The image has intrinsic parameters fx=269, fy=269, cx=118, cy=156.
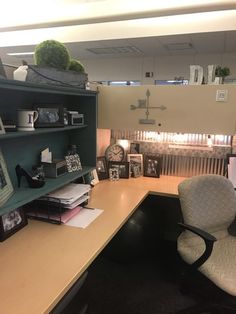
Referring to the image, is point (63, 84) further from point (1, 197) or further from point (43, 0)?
point (43, 0)

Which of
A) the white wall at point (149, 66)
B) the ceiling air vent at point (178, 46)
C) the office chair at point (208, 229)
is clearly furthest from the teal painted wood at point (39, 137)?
the white wall at point (149, 66)

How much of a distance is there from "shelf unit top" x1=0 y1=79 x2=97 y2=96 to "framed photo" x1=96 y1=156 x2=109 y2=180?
725 mm

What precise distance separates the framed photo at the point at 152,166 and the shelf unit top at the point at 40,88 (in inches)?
38.4

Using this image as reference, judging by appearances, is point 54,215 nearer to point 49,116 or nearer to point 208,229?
point 49,116

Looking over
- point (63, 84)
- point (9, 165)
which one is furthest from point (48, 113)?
point (9, 165)

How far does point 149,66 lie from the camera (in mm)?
6785

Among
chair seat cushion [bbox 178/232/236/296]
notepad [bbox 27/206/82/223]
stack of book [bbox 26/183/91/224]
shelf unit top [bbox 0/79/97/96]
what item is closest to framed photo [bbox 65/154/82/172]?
stack of book [bbox 26/183/91/224]

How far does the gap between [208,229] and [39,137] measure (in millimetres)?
1338

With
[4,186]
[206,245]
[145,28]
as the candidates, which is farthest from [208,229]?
[145,28]

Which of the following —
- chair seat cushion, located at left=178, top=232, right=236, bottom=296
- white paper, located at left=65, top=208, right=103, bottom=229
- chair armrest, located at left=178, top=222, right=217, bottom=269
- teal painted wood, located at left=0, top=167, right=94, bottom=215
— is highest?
teal painted wood, located at left=0, top=167, right=94, bottom=215

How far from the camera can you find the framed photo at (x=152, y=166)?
2.61 m

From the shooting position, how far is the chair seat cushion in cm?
149

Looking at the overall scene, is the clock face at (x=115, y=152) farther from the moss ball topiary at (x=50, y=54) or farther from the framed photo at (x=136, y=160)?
the moss ball topiary at (x=50, y=54)

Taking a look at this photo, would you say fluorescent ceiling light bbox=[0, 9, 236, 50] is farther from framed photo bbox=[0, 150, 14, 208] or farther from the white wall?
framed photo bbox=[0, 150, 14, 208]
